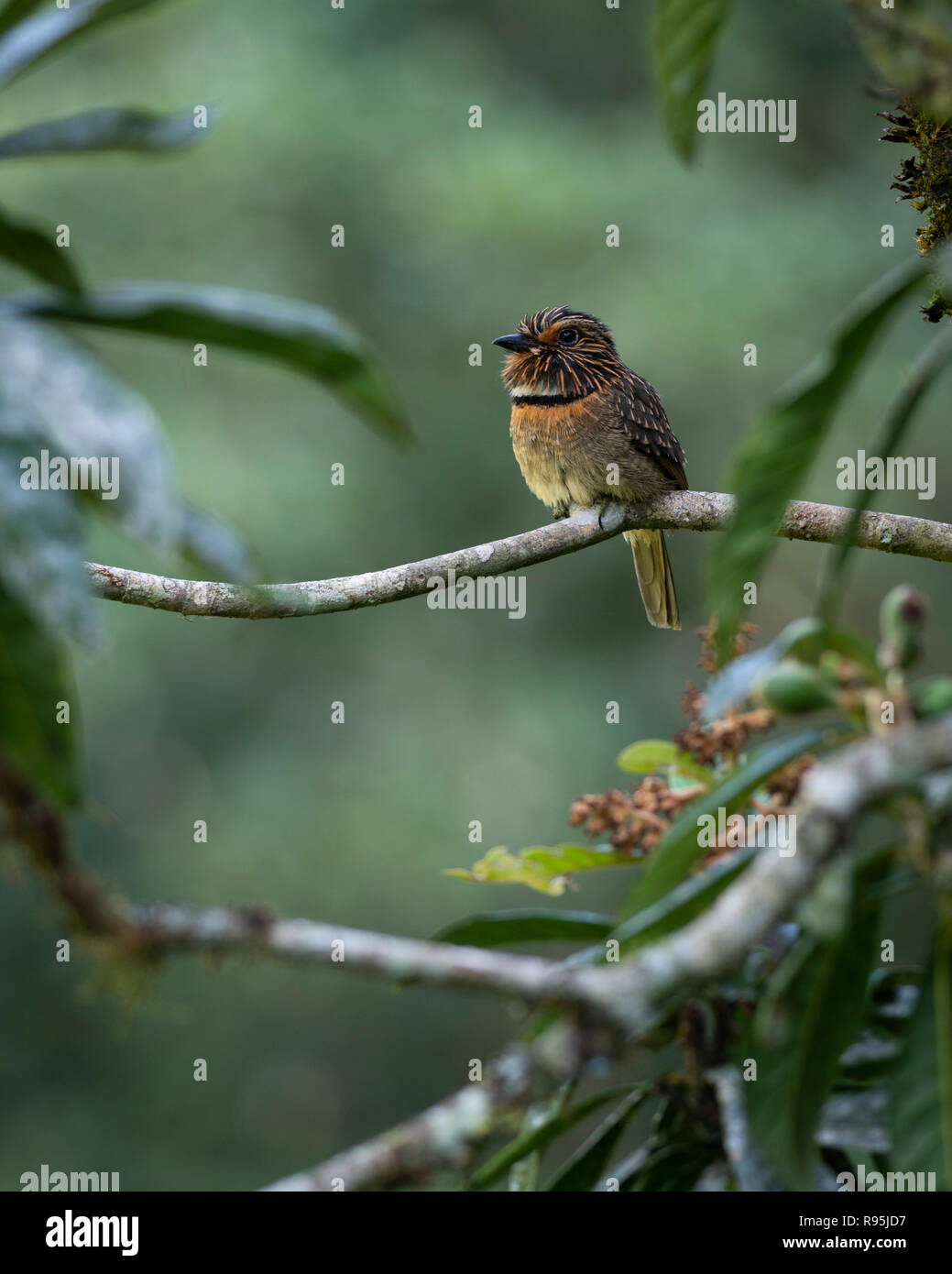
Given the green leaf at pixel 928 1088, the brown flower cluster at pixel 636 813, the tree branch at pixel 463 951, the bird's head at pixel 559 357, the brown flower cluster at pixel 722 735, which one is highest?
the bird's head at pixel 559 357

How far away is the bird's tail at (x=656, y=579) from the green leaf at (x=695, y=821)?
3290mm

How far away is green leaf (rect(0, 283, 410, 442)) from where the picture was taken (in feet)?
2.88

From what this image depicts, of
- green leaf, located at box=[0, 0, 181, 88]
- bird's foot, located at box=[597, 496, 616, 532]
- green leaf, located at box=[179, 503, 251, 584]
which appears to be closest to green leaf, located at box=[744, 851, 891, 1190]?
green leaf, located at box=[179, 503, 251, 584]

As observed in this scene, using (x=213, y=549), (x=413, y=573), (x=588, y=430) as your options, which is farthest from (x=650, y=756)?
(x=588, y=430)

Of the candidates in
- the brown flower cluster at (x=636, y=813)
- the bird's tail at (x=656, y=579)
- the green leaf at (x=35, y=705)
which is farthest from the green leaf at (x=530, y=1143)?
the bird's tail at (x=656, y=579)

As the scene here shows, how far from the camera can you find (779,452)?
105 centimetres

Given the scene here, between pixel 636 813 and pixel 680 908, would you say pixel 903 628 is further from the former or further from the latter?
pixel 636 813

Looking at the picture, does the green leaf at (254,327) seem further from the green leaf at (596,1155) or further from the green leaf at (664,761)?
the green leaf at (596,1155)

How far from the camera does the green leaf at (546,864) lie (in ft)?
5.11

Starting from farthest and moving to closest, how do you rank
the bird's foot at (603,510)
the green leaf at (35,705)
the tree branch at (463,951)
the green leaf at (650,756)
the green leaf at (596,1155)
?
the bird's foot at (603,510)
the green leaf at (650,756)
the green leaf at (596,1155)
the green leaf at (35,705)
the tree branch at (463,951)

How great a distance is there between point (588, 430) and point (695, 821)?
2.88m

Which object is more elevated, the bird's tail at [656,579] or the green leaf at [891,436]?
the bird's tail at [656,579]

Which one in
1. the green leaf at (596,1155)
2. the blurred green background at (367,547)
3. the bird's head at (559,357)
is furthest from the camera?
the blurred green background at (367,547)
